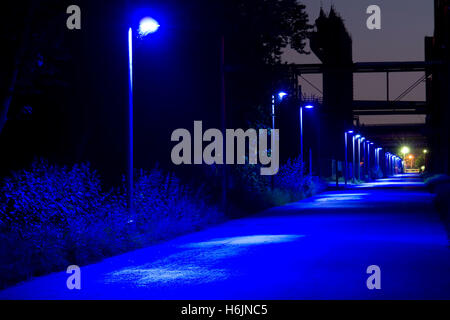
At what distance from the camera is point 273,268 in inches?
481

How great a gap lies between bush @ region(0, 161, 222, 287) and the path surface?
0.46m

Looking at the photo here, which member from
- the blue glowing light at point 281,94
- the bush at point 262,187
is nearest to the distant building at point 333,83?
the bush at point 262,187

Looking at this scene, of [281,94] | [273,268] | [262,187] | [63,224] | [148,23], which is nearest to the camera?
[273,268]

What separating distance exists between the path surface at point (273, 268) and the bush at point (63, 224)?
46 cm

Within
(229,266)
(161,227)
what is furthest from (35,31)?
(229,266)

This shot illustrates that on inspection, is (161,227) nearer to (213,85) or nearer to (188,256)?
(188,256)

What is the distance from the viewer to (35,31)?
18.4m

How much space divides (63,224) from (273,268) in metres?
5.20

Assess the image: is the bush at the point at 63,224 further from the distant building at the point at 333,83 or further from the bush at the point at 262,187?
the distant building at the point at 333,83

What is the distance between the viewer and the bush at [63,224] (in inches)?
491

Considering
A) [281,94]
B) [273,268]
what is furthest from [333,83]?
[273,268]

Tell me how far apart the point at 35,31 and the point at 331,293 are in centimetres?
1148

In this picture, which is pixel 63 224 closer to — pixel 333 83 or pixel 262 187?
pixel 262 187
